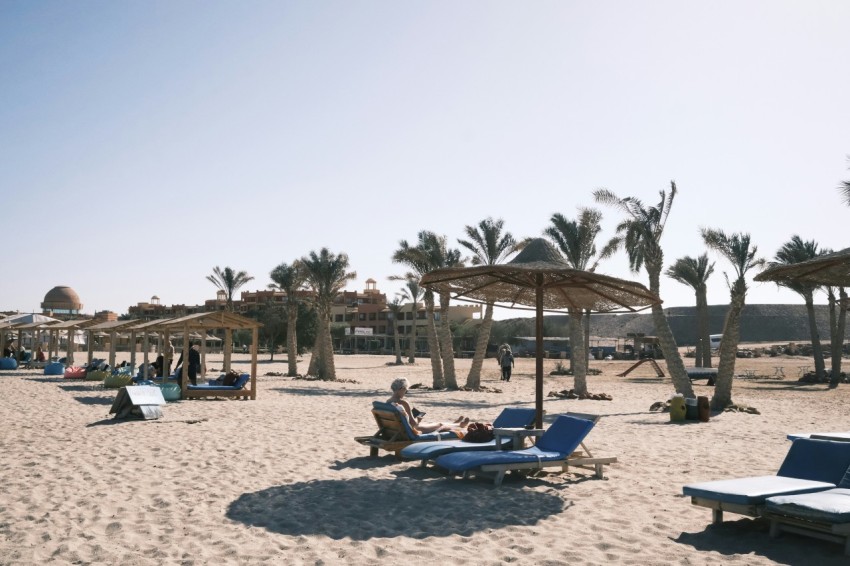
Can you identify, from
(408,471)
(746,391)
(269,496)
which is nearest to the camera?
(269,496)

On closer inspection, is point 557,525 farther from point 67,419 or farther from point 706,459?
point 67,419

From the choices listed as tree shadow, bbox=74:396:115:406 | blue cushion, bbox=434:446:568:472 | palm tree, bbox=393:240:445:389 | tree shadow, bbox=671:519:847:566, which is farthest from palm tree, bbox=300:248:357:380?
tree shadow, bbox=671:519:847:566

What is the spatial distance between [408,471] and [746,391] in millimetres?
20275

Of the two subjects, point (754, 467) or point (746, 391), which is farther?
point (746, 391)

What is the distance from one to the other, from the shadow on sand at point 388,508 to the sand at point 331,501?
0.02 m

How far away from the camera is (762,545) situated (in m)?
5.09

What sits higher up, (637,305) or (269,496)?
(637,305)

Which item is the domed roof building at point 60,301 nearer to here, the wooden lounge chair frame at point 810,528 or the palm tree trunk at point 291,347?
the palm tree trunk at point 291,347

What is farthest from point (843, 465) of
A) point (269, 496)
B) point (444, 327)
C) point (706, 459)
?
point (444, 327)

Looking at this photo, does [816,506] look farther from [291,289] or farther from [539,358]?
[291,289]

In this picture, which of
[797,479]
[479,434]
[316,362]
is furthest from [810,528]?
[316,362]

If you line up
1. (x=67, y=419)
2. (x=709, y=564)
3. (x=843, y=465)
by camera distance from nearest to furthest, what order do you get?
(x=709, y=564) → (x=843, y=465) → (x=67, y=419)

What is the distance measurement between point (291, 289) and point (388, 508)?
32.0 metres

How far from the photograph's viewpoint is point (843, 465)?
5707 mm
